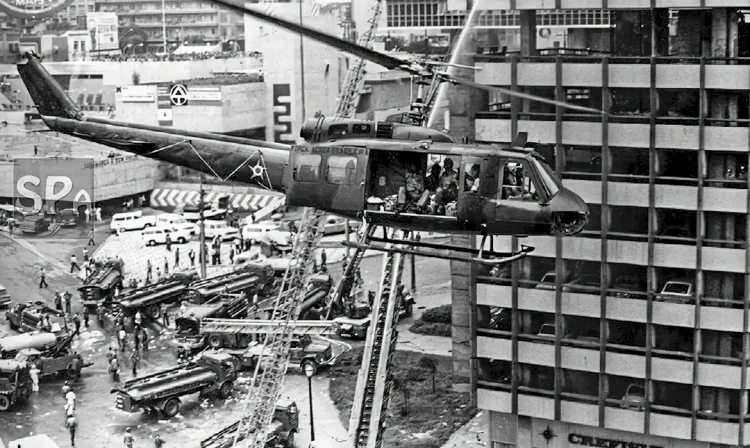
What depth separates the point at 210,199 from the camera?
358ft

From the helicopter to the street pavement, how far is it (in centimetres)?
1714

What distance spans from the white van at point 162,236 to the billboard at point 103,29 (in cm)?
6182

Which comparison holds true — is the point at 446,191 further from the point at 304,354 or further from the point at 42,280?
the point at 42,280

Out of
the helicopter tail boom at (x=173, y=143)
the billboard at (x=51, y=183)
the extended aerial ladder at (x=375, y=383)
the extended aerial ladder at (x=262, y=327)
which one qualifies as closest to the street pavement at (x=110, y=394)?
the extended aerial ladder at (x=262, y=327)

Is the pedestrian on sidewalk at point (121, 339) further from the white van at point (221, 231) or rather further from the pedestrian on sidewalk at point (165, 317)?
the white van at point (221, 231)

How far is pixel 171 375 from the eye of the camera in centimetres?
6088

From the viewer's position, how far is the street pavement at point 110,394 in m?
57.3

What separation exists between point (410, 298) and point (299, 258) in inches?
627

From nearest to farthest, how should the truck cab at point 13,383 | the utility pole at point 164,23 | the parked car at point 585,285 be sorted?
the parked car at point 585,285 → the truck cab at point 13,383 → the utility pole at point 164,23

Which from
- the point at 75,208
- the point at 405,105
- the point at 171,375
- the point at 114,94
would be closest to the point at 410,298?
the point at 171,375

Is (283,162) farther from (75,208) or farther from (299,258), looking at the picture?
(75,208)

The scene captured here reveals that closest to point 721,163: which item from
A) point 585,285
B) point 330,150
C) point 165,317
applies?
point 585,285

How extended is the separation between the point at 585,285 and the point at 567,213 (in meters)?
9.61

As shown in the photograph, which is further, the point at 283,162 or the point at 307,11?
the point at 307,11
